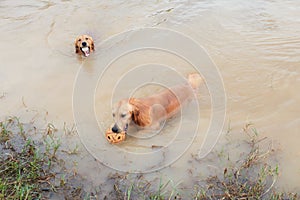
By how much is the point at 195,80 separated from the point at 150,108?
1.23 metres

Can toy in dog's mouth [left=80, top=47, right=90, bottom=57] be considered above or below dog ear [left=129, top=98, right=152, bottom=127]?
above

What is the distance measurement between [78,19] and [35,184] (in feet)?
17.1

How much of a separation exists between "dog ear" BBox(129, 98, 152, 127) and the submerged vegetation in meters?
0.86

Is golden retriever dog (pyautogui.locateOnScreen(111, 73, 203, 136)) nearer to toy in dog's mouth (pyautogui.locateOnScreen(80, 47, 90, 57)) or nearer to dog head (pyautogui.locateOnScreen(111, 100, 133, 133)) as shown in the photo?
dog head (pyautogui.locateOnScreen(111, 100, 133, 133))

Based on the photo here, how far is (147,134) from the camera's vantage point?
427 cm

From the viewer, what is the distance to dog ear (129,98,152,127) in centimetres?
415

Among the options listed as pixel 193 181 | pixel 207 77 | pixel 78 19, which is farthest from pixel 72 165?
pixel 78 19

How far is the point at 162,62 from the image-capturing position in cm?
591

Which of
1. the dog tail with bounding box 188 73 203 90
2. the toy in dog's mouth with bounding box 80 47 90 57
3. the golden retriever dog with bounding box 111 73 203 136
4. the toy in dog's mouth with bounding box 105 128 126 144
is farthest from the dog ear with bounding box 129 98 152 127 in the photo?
the toy in dog's mouth with bounding box 80 47 90 57

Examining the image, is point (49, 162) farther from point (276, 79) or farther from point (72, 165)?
point (276, 79)

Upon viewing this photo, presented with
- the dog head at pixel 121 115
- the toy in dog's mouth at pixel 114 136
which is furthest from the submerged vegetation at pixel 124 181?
the dog head at pixel 121 115

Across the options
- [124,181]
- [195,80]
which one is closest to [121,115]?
[124,181]

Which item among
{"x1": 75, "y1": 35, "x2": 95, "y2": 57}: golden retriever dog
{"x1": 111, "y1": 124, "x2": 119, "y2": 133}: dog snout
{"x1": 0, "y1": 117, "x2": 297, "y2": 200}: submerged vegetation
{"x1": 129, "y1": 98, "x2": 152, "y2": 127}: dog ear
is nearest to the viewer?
{"x1": 0, "y1": 117, "x2": 297, "y2": 200}: submerged vegetation

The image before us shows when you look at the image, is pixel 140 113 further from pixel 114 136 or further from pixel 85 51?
pixel 85 51
